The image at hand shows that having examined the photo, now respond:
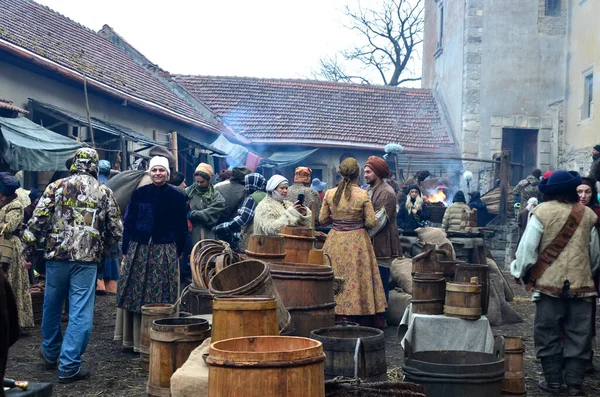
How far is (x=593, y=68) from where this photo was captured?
21094 millimetres

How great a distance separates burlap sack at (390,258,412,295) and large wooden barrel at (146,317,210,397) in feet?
15.5

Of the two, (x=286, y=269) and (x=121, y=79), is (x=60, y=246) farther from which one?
(x=121, y=79)

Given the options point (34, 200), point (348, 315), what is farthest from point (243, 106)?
point (348, 315)

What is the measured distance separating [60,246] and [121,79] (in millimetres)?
13505

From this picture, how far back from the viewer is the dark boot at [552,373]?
6316 mm

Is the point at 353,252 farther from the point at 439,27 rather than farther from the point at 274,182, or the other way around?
the point at 439,27

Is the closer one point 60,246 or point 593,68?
point 60,246

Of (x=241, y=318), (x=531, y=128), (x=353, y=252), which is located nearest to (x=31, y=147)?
(x=353, y=252)

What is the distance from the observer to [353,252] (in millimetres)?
7961

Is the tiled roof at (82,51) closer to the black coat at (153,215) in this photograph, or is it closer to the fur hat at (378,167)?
the black coat at (153,215)

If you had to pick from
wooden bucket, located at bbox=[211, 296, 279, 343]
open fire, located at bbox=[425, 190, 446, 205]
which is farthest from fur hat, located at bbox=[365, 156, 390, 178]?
open fire, located at bbox=[425, 190, 446, 205]

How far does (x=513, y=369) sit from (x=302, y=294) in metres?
1.83

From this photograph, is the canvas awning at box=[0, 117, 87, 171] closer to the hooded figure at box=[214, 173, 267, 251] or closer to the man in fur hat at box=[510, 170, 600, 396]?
the hooded figure at box=[214, 173, 267, 251]

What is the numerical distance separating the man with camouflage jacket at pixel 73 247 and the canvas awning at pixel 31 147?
184 inches
